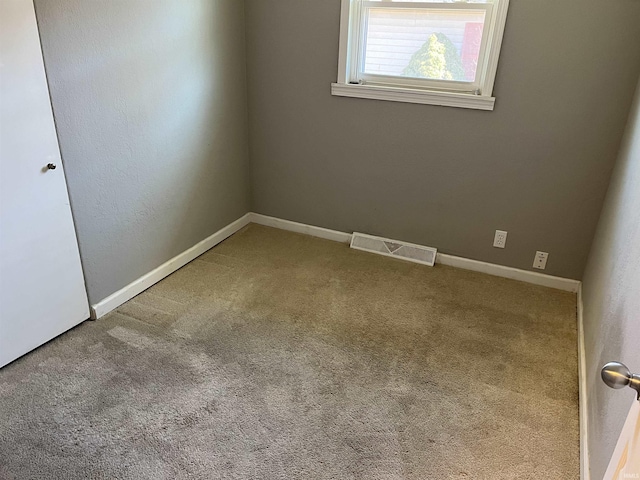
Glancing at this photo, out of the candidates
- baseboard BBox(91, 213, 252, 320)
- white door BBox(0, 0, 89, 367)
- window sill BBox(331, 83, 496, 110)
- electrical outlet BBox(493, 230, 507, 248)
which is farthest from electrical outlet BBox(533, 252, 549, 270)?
white door BBox(0, 0, 89, 367)

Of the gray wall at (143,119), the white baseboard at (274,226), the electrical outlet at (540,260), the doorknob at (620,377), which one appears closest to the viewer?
the doorknob at (620,377)

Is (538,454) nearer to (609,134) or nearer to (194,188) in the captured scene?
(609,134)

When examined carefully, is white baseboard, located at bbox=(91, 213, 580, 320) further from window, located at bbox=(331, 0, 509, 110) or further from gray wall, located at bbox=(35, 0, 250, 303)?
window, located at bbox=(331, 0, 509, 110)

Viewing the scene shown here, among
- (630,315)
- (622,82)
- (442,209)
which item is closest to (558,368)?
(630,315)

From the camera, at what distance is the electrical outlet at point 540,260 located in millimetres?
2781

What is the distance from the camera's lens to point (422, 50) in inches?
105

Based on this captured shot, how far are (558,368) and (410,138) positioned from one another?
1530mm

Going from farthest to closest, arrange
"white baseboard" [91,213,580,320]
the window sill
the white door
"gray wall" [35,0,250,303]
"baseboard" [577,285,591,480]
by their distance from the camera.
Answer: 1. the window sill
2. "white baseboard" [91,213,580,320]
3. "gray wall" [35,0,250,303]
4. the white door
5. "baseboard" [577,285,591,480]

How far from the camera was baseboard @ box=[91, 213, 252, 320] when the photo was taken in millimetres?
2410

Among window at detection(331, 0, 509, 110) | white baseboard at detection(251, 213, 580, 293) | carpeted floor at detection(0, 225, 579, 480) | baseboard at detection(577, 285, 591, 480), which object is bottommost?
carpeted floor at detection(0, 225, 579, 480)

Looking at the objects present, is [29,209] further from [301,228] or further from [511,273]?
[511,273]

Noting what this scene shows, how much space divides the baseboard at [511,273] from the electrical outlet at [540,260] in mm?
48

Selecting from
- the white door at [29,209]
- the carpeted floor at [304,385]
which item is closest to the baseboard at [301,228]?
the carpeted floor at [304,385]

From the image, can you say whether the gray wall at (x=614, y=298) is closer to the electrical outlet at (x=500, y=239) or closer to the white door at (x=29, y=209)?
the electrical outlet at (x=500, y=239)
